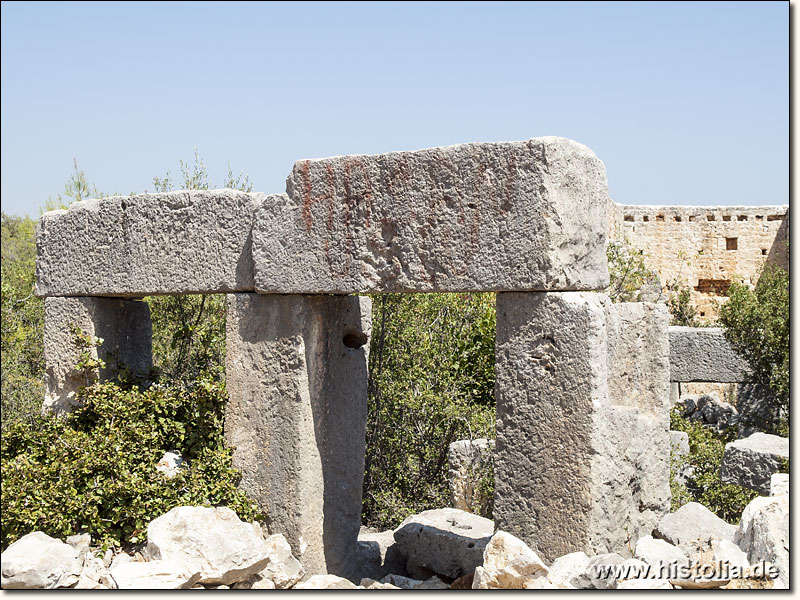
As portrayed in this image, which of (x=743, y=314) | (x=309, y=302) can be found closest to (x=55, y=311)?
(x=309, y=302)

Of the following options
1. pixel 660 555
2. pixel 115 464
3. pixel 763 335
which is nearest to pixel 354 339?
pixel 115 464

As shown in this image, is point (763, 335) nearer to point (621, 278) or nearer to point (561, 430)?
point (621, 278)

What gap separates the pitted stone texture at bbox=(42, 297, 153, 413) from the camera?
659 centimetres

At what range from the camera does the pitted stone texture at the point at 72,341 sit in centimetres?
659

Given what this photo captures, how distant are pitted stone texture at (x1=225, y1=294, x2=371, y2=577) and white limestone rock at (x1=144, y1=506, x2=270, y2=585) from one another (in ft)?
2.09

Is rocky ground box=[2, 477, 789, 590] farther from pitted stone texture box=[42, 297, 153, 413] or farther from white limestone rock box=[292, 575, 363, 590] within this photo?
pitted stone texture box=[42, 297, 153, 413]

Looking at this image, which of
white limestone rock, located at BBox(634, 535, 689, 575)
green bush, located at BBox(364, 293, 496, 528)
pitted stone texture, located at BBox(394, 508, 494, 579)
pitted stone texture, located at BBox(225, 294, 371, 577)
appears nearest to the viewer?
white limestone rock, located at BBox(634, 535, 689, 575)

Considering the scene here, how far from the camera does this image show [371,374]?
368 inches

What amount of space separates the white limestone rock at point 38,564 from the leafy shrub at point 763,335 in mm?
9733

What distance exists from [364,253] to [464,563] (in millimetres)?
2463

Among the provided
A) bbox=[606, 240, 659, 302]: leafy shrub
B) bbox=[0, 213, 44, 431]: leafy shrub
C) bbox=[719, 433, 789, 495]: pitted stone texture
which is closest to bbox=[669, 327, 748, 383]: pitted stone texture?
bbox=[606, 240, 659, 302]: leafy shrub

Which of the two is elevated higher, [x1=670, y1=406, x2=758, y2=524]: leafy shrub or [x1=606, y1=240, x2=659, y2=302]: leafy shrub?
[x1=606, y1=240, x2=659, y2=302]: leafy shrub

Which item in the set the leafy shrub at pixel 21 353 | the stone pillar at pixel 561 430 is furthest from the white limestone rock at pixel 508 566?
the leafy shrub at pixel 21 353

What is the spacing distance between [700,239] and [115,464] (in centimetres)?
1712
